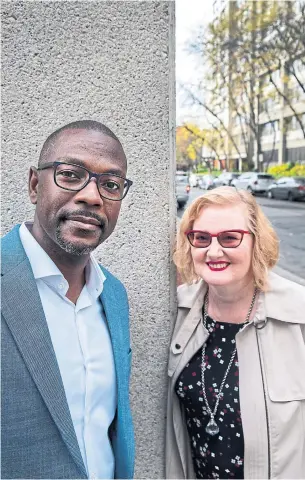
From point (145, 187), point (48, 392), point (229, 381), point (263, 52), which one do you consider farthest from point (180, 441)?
point (263, 52)

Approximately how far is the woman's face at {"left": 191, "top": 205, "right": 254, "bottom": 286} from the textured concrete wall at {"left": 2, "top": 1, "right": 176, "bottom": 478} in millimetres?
237

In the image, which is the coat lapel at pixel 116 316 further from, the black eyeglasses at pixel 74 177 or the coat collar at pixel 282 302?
the coat collar at pixel 282 302

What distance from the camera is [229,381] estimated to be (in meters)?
1.91

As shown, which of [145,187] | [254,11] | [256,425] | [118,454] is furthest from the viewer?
[254,11]

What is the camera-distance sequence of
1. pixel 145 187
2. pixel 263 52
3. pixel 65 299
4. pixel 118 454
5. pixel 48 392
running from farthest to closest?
1. pixel 263 52
2. pixel 145 187
3. pixel 118 454
4. pixel 65 299
5. pixel 48 392

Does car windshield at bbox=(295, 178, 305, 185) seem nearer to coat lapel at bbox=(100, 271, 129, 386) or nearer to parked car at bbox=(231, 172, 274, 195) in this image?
parked car at bbox=(231, 172, 274, 195)

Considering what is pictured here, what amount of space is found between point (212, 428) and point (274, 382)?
0.32m

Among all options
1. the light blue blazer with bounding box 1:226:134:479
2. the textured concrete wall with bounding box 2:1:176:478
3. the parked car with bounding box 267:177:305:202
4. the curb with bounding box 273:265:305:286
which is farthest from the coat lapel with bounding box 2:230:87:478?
the parked car with bounding box 267:177:305:202

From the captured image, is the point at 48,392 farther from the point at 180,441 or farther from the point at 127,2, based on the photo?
the point at 127,2

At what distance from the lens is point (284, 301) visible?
1.93 meters

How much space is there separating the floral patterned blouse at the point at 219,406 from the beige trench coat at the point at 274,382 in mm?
36

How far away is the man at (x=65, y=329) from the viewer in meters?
1.31

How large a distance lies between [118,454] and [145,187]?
1043mm

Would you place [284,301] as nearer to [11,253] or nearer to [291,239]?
[11,253]
